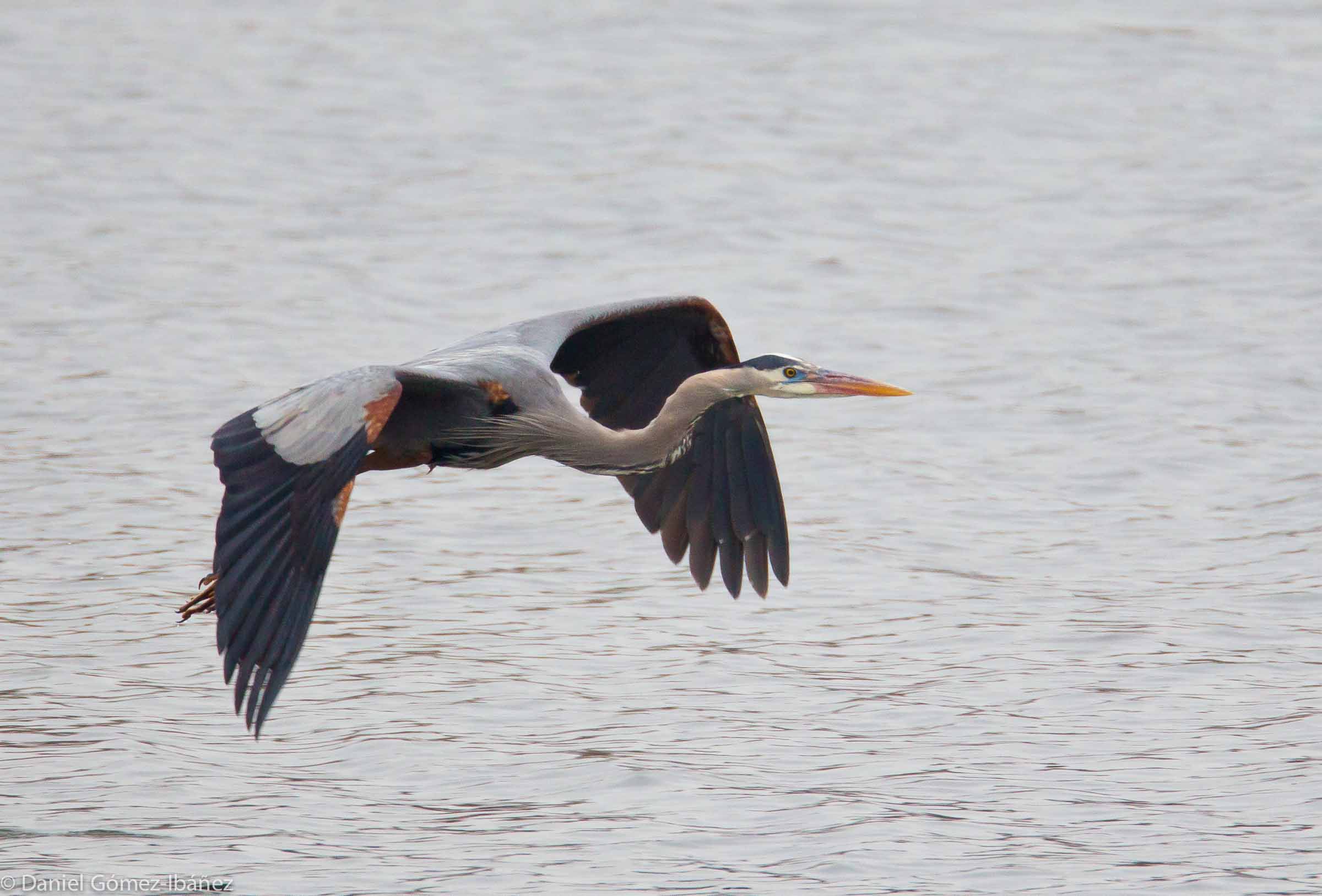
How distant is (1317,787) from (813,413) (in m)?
5.85

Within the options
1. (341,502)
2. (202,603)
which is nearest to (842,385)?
(341,502)

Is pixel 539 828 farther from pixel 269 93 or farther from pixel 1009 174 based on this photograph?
pixel 269 93

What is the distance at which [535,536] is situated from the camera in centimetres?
1126

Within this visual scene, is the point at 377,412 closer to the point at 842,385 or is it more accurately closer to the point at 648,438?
the point at 648,438

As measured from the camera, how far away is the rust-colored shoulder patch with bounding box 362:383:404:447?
7.38 m

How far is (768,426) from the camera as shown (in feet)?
42.9

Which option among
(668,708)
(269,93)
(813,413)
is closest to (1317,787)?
(668,708)

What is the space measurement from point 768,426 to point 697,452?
3.43 metres

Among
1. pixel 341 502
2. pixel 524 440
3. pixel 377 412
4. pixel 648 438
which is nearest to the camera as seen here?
pixel 341 502

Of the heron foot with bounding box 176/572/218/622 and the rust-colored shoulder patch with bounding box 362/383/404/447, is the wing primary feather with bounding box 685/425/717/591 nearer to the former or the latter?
the heron foot with bounding box 176/572/218/622

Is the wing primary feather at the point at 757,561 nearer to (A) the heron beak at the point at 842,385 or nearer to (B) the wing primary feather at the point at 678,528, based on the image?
(B) the wing primary feather at the point at 678,528

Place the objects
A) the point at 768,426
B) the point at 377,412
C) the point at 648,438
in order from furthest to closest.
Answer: the point at 768,426, the point at 648,438, the point at 377,412

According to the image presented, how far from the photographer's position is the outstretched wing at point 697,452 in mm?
9477

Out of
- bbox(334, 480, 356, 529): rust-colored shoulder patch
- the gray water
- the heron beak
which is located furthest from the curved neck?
bbox(334, 480, 356, 529): rust-colored shoulder patch
